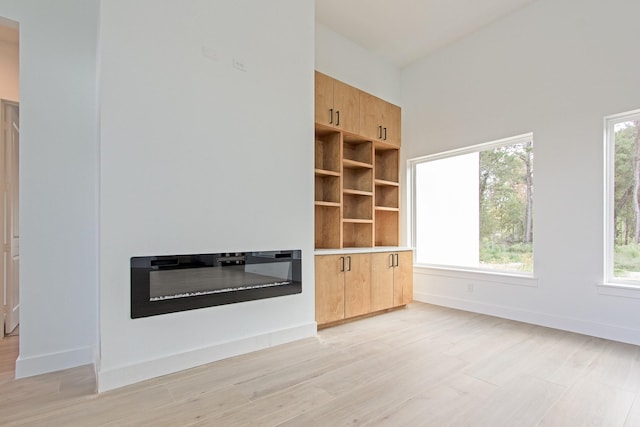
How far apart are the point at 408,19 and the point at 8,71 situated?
4.21 metres

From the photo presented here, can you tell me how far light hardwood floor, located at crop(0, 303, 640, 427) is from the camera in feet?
5.93

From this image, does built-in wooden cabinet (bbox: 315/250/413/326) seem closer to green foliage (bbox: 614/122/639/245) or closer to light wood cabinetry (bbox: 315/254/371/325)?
light wood cabinetry (bbox: 315/254/371/325)

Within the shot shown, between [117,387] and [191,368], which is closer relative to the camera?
[117,387]

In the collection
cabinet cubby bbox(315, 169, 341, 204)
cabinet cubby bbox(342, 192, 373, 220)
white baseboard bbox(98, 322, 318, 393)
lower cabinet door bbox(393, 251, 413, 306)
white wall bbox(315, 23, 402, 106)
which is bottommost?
white baseboard bbox(98, 322, 318, 393)

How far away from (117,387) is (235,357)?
81 cm

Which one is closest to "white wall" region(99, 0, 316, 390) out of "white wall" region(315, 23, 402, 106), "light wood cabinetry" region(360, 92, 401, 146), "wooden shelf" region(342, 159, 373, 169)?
"white wall" region(315, 23, 402, 106)

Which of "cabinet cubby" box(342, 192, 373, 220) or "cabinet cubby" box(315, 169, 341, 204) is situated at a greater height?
"cabinet cubby" box(315, 169, 341, 204)

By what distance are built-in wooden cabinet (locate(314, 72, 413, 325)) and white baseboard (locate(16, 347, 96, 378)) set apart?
6.48 ft

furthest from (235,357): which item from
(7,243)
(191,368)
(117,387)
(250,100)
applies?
(7,243)

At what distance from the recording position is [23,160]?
2.46 metres

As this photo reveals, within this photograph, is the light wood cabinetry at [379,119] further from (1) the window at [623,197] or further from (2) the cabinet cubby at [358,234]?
(1) the window at [623,197]

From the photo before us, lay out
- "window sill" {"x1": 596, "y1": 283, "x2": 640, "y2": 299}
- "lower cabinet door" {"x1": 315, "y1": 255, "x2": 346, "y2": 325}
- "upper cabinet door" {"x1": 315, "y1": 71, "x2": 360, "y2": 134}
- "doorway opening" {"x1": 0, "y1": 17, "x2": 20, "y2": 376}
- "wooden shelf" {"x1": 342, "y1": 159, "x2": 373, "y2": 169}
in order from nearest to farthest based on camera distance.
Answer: "window sill" {"x1": 596, "y1": 283, "x2": 640, "y2": 299}, "doorway opening" {"x1": 0, "y1": 17, "x2": 20, "y2": 376}, "lower cabinet door" {"x1": 315, "y1": 255, "x2": 346, "y2": 325}, "upper cabinet door" {"x1": 315, "y1": 71, "x2": 360, "y2": 134}, "wooden shelf" {"x1": 342, "y1": 159, "x2": 373, "y2": 169}

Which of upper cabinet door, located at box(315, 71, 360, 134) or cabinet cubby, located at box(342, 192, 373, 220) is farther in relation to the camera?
cabinet cubby, located at box(342, 192, 373, 220)

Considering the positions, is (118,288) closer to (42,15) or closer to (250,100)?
(250,100)
